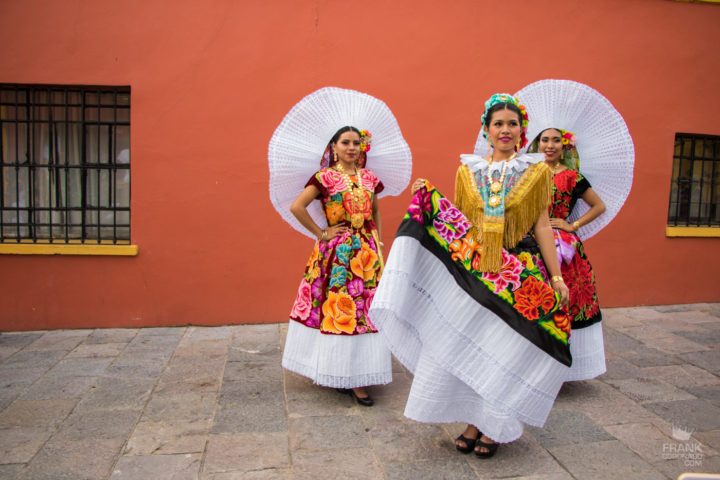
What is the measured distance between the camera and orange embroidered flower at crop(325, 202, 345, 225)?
3.77 meters

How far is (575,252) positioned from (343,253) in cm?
166

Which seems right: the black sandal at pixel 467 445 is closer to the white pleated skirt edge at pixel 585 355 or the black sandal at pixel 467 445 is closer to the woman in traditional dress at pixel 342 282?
the woman in traditional dress at pixel 342 282

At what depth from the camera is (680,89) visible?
6.24 m

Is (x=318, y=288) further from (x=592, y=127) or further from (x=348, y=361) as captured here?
(x=592, y=127)

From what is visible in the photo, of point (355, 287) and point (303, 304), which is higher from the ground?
point (355, 287)

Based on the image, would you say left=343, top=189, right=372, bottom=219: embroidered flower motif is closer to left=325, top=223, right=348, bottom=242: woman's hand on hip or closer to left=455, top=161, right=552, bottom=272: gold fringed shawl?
left=325, top=223, right=348, bottom=242: woman's hand on hip

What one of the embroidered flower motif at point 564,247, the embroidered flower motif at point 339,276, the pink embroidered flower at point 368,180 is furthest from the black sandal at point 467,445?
the pink embroidered flower at point 368,180

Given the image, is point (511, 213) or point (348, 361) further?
point (348, 361)

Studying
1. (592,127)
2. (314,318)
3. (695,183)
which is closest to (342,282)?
(314,318)

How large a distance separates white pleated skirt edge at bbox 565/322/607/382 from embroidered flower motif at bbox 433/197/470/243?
158 cm

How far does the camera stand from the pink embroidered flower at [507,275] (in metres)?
2.78

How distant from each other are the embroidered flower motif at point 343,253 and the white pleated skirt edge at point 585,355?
169 cm

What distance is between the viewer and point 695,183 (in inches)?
265

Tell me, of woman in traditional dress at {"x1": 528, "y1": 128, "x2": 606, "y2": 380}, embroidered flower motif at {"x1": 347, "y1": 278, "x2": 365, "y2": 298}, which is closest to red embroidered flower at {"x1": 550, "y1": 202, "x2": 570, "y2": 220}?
woman in traditional dress at {"x1": 528, "y1": 128, "x2": 606, "y2": 380}
